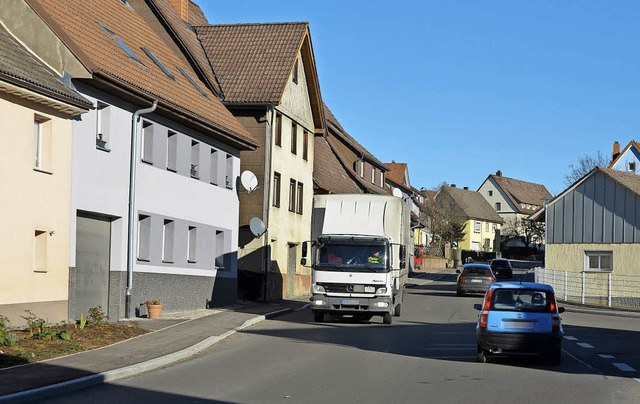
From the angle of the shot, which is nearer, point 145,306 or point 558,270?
point 145,306

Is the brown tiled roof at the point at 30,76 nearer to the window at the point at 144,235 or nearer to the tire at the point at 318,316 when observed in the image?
the window at the point at 144,235

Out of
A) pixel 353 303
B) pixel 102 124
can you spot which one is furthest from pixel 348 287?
pixel 102 124

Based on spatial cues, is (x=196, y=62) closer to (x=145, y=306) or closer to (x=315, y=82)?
(x=315, y=82)

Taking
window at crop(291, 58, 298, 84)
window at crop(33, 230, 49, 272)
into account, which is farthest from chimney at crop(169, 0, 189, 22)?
window at crop(33, 230, 49, 272)

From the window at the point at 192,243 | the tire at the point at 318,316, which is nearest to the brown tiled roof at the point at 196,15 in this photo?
the window at the point at 192,243

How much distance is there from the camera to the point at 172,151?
2884 cm

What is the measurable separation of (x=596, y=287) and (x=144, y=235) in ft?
78.6

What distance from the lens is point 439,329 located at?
26.0 metres

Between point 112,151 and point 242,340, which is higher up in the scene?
point 112,151

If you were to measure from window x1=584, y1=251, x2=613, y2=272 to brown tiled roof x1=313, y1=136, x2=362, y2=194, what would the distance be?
13508 mm

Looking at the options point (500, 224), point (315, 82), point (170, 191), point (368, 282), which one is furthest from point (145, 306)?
point (500, 224)

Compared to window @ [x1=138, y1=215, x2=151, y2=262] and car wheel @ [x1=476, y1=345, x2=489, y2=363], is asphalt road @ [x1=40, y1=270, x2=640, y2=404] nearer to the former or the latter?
car wheel @ [x1=476, y1=345, x2=489, y2=363]

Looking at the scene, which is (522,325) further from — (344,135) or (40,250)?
(344,135)

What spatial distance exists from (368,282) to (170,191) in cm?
668
